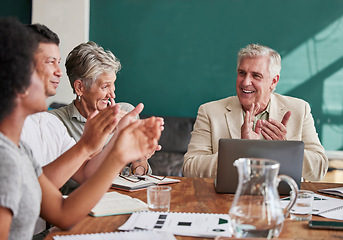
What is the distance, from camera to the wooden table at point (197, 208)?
123 cm

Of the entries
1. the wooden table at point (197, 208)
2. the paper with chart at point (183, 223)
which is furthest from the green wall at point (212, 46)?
the paper with chart at point (183, 223)

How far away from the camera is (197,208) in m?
1.50

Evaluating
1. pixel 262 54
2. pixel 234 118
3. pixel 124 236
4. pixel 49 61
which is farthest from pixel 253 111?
pixel 124 236

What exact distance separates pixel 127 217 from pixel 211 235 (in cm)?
32

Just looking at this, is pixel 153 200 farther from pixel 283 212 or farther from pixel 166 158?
pixel 166 158

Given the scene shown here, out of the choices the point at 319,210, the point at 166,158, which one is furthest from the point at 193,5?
the point at 319,210

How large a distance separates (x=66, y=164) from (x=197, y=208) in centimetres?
51

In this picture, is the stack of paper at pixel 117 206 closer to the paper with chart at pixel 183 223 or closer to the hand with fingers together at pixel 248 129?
the paper with chart at pixel 183 223

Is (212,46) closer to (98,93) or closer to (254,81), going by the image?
(254,81)

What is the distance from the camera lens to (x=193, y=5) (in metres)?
3.70

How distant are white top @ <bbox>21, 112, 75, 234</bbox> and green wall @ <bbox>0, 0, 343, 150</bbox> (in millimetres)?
1801

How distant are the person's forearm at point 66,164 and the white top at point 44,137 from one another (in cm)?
30

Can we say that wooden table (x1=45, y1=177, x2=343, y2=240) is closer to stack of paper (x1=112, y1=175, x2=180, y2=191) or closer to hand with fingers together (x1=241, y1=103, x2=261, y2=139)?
stack of paper (x1=112, y1=175, x2=180, y2=191)

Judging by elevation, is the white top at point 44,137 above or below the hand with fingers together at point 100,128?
below
